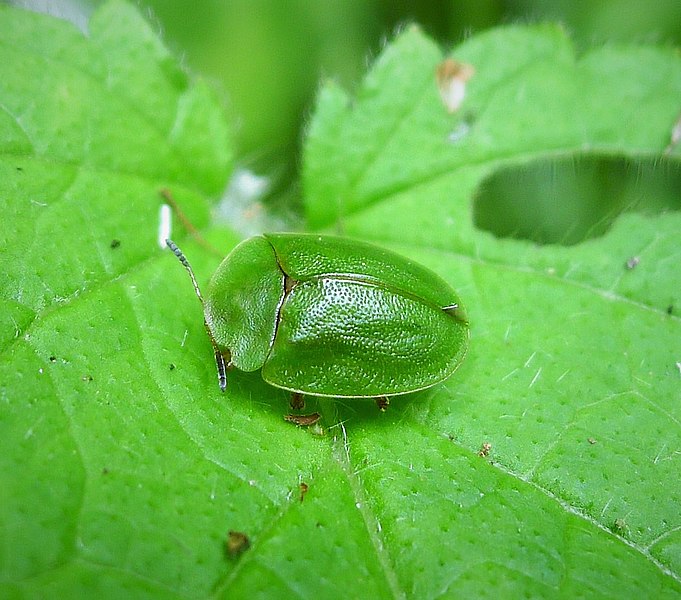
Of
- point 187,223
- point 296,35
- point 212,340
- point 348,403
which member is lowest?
point 212,340

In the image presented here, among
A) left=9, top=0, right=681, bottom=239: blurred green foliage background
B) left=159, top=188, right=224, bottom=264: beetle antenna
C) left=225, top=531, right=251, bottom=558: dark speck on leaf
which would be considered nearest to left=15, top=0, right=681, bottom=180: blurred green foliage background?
left=9, top=0, right=681, bottom=239: blurred green foliage background

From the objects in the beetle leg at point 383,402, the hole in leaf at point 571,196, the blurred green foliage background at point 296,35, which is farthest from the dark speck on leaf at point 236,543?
the blurred green foliage background at point 296,35

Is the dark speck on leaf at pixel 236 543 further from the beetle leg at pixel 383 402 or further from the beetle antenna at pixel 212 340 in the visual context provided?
the beetle leg at pixel 383 402

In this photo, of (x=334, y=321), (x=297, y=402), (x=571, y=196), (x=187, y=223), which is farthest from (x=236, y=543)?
(x=571, y=196)

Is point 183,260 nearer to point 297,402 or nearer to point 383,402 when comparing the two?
point 297,402

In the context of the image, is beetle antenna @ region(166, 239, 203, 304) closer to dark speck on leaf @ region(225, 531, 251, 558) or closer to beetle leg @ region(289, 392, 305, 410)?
beetle leg @ region(289, 392, 305, 410)
